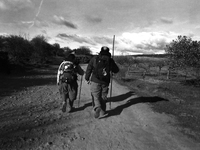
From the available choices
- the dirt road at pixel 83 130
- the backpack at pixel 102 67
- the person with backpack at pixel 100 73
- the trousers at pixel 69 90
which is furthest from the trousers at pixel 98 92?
the trousers at pixel 69 90

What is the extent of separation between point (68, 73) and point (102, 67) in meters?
1.22

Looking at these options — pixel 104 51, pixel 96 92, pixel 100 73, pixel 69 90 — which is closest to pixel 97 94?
pixel 96 92

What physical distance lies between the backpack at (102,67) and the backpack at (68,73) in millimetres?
886

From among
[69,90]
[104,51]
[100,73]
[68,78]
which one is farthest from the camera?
[69,90]

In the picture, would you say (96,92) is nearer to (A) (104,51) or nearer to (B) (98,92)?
(B) (98,92)

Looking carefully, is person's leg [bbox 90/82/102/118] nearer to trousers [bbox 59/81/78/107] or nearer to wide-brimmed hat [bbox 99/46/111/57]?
trousers [bbox 59/81/78/107]

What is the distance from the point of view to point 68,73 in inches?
183

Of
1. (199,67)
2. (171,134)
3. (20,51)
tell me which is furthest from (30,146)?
(20,51)

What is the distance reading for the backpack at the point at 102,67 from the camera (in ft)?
13.9

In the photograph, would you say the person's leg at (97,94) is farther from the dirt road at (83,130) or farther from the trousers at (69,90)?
the trousers at (69,90)

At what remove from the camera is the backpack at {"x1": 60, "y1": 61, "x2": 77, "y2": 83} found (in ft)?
15.1

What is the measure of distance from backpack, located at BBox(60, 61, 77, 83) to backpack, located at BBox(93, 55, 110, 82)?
0.89m

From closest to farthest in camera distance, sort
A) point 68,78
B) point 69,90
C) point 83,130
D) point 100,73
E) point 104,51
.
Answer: point 83,130 → point 100,73 → point 104,51 → point 68,78 → point 69,90

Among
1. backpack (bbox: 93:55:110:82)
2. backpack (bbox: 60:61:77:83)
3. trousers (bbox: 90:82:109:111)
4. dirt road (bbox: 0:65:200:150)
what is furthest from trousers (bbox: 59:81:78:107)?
backpack (bbox: 93:55:110:82)
